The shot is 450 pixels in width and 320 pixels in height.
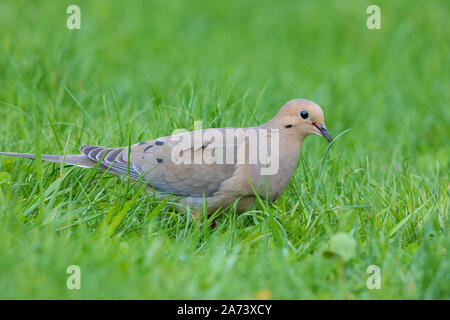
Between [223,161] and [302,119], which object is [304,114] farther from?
[223,161]

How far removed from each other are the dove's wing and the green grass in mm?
150

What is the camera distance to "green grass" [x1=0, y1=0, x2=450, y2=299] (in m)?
2.88

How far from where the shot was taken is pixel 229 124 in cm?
441

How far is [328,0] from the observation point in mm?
9016

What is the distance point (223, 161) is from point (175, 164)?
32 centimetres

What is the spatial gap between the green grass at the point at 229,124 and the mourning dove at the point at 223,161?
0.41 feet
